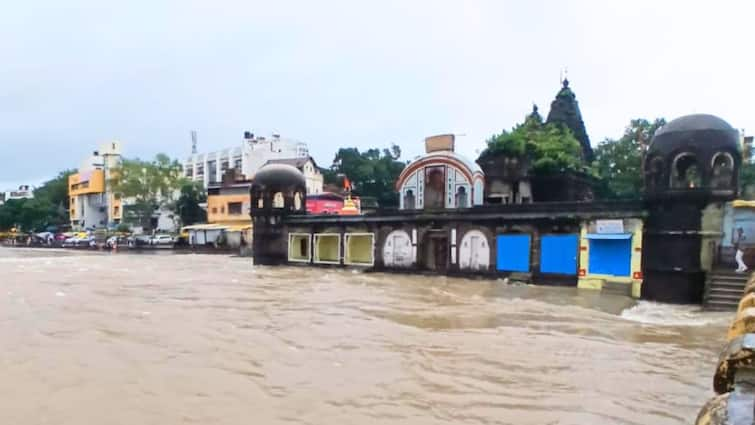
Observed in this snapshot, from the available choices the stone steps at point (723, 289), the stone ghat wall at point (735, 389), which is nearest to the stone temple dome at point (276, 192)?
the stone steps at point (723, 289)

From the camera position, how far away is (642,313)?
588 inches

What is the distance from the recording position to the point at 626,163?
36.7 metres

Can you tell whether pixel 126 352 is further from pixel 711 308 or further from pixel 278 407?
pixel 711 308

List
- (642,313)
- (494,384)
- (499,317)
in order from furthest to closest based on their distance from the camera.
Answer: (642,313) → (499,317) → (494,384)

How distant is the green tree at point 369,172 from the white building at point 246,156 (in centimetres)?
376

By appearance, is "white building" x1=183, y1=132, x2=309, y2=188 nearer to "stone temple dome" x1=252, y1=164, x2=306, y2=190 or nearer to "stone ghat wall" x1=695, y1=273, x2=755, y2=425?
"stone temple dome" x1=252, y1=164, x2=306, y2=190

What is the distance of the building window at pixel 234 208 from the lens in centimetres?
4906

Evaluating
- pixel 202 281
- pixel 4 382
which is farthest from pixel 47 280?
pixel 4 382

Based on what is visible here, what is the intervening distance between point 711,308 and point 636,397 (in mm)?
9371

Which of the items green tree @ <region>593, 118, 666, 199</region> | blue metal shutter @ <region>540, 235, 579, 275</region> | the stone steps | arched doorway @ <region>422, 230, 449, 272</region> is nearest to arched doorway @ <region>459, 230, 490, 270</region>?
arched doorway @ <region>422, 230, 449, 272</region>

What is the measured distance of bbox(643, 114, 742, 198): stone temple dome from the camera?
53.5ft

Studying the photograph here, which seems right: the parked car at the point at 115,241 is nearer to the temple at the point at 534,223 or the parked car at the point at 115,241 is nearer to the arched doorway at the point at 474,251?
the temple at the point at 534,223

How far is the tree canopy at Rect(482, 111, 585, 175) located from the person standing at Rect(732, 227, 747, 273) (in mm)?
15498

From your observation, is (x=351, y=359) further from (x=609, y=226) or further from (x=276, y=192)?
(x=276, y=192)
